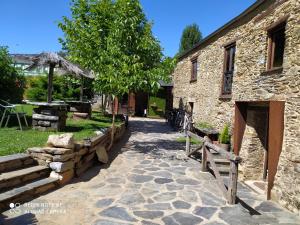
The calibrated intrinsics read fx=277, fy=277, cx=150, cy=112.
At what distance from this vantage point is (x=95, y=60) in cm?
829

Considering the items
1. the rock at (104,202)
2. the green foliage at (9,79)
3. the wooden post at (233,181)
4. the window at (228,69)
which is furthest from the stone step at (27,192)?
the window at (228,69)

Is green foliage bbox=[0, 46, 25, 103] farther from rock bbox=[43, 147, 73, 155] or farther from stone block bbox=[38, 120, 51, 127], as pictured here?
rock bbox=[43, 147, 73, 155]

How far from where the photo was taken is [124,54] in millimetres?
8312

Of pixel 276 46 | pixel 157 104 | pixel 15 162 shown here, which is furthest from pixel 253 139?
pixel 157 104

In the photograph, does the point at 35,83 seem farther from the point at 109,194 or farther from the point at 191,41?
the point at 191,41

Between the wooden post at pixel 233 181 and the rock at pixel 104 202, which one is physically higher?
the wooden post at pixel 233 181

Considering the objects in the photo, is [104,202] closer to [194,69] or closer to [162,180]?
[162,180]

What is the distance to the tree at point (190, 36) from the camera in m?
35.9

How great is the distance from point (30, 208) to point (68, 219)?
74cm

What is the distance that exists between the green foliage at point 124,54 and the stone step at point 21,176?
124 inches

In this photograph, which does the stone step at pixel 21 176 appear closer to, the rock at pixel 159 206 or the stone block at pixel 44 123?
the rock at pixel 159 206

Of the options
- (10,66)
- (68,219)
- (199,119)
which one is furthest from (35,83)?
(68,219)

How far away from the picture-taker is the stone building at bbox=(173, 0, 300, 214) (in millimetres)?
5723

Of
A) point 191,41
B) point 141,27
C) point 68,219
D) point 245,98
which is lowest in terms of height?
point 68,219
